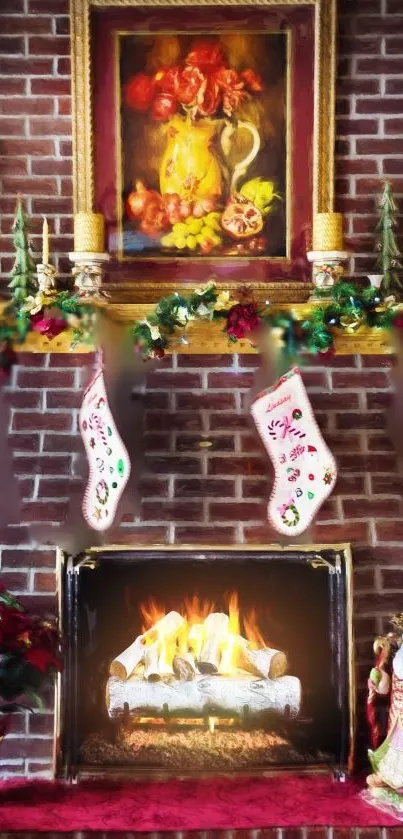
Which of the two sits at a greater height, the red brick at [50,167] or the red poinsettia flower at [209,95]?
the red poinsettia flower at [209,95]

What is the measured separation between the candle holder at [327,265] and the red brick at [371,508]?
75 cm

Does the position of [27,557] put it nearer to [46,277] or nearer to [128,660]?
[128,660]

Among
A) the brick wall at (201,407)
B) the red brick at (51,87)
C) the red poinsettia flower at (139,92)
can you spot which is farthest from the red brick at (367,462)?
the red brick at (51,87)

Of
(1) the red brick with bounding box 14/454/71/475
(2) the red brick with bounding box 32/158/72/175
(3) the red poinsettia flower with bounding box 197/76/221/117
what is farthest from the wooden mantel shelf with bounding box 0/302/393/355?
(3) the red poinsettia flower with bounding box 197/76/221/117

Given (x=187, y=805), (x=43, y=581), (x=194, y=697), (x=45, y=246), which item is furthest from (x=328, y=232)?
(x=187, y=805)

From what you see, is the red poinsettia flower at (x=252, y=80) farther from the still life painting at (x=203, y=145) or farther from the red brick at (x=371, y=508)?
the red brick at (x=371, y=508)

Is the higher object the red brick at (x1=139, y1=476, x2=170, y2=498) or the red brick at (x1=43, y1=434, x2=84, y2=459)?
the red brick at (x1=43, y1=434, x2=84, y2=459)

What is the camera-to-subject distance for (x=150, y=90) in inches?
116

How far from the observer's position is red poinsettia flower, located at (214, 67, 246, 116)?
116 inches

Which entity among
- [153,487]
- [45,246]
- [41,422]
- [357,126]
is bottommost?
[153,487]

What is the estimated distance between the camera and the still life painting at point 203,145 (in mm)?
2943

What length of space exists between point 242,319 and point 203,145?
666 millimetres

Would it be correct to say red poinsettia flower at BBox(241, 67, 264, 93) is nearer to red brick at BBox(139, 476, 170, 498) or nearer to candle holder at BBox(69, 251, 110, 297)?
candle holder at BBox(69, 251, 110, 297)

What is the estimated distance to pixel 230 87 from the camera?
2.96m
